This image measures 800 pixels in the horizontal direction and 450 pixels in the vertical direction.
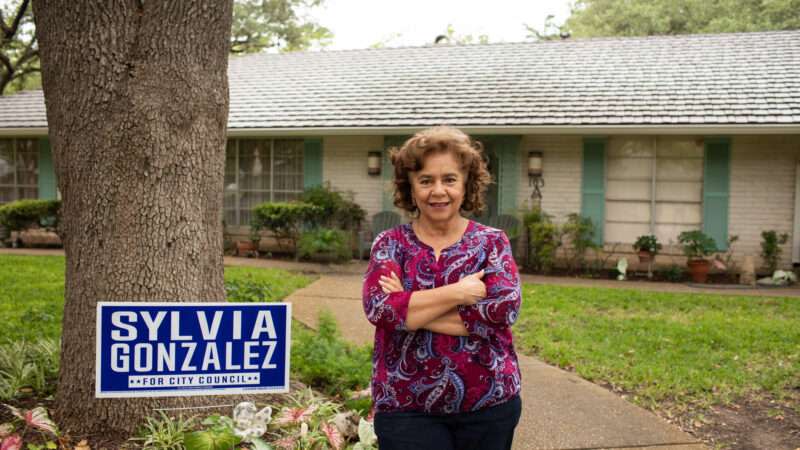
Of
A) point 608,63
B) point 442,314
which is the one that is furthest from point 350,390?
point 608,63

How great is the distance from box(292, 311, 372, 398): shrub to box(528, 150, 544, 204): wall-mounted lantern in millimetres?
7227

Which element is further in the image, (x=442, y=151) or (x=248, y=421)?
(x=248, y=421)

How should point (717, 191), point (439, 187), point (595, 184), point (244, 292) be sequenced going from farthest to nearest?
point (595, 184) → point (717, 191) → point (244, 292) → point (439, 187)

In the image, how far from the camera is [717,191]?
10586mm

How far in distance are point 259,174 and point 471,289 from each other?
11.4m

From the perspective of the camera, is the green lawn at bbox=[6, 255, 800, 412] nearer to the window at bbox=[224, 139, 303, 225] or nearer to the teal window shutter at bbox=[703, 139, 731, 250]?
the teal window shutter at bbox=[703, 139, 731, 250]

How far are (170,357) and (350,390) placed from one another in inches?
73.2

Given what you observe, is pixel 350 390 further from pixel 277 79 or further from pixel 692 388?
pixel 277 79

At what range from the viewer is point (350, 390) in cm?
406

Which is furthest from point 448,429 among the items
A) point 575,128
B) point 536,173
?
point 536,173

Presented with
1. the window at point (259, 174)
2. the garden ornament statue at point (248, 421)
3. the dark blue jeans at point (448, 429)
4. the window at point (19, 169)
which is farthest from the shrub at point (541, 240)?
the window at point (19, 169)

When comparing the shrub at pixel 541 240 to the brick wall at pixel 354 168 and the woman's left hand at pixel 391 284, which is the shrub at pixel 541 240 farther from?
the woman's left hand at pixel 391 284

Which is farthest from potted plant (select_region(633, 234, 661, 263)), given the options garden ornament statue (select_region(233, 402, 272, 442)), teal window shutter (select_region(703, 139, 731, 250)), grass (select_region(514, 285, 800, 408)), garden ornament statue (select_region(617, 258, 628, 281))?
garden ornament statue (select_region(233, 402, 272, 442))

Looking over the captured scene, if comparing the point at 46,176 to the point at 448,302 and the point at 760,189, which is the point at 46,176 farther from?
the point at 448,302
